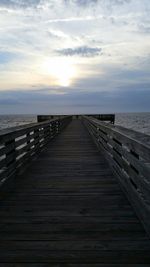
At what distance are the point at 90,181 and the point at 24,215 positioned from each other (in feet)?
7.56

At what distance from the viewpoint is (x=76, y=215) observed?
4.20m

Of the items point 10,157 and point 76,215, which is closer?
point 76,215

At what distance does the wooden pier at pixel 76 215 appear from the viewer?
10.2ft

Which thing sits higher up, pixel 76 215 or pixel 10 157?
pixel 10 157

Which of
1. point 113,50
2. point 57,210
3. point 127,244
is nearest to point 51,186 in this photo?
point 57,210

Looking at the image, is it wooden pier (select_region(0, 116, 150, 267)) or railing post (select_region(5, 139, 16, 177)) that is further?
railing post (select_region(5, 139, 16, 177))

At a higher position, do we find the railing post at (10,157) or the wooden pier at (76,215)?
the railing post at (10,157)

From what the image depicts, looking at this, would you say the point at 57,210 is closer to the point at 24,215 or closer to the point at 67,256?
the point at 24,215

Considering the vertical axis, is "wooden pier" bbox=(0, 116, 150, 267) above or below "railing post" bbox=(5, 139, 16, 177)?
below

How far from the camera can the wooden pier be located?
122 inches

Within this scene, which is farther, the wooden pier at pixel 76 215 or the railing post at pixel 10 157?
the railing post at pixel 10 157

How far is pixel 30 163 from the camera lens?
27.2 ft

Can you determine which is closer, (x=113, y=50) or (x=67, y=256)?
(x=67, y=256)

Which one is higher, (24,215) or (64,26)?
(64,26)
